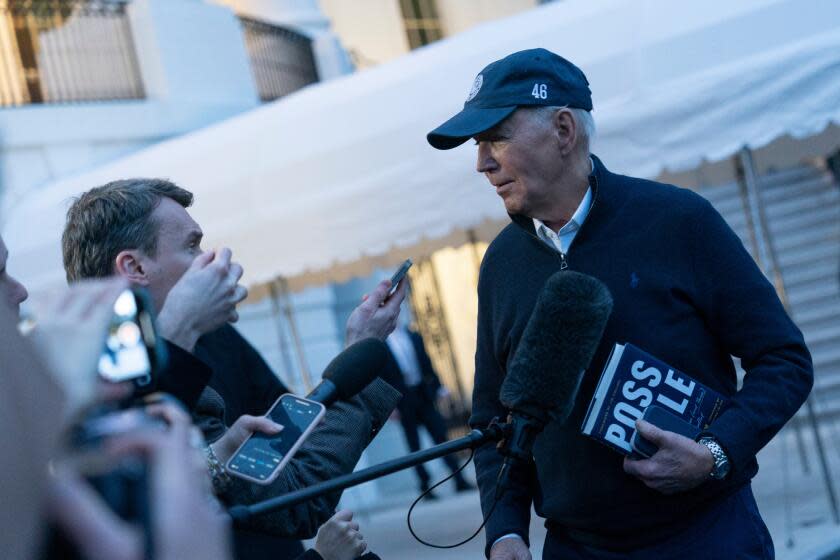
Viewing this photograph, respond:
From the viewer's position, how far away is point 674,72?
251 inches

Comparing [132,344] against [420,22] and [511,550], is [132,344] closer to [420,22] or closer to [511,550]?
[511,550]

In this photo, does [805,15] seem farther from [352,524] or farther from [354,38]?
[354,38]

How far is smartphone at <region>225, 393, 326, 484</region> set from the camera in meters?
1.95

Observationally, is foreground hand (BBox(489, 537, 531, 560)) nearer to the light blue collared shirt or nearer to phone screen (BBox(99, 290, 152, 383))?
the light blue collared shirt

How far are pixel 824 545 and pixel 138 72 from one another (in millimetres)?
9478

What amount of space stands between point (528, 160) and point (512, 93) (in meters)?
0.16

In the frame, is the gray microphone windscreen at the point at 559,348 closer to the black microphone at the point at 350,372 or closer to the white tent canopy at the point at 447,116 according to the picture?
the black microphone at the point at 350,372

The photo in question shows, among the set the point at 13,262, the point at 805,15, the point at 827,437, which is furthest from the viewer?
the point at 827,437

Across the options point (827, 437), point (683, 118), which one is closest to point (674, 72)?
point (683, 118)

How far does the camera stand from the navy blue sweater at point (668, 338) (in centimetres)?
269

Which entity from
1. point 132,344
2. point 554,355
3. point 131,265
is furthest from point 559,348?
point 132,344

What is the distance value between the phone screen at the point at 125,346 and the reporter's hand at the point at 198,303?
76 cm

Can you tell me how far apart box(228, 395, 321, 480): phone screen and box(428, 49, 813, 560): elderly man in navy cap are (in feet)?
2.94

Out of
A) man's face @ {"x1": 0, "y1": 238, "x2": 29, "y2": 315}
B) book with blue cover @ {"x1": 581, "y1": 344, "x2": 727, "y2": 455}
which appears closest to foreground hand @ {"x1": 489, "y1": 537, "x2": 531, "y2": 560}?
book with blue cover @ {"x1": 581, "y1": 344, "x2": 727, "y2": 455}
